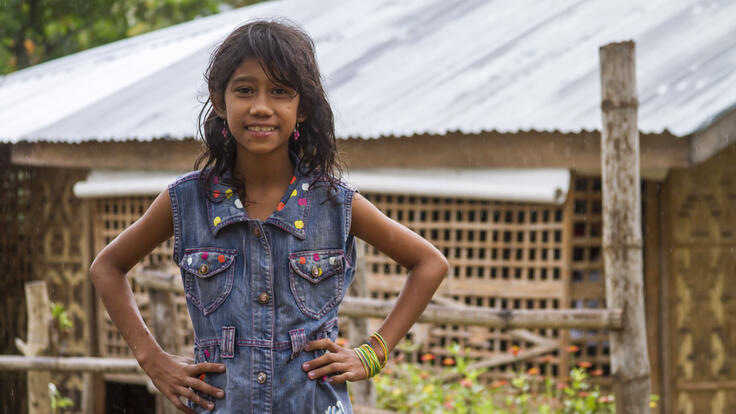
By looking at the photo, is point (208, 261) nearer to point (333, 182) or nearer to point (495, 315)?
point (333, 182)

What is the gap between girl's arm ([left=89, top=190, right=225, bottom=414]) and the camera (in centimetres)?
191

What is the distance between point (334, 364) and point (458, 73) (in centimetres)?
512

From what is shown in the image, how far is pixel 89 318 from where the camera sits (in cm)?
855

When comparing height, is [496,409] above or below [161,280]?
below

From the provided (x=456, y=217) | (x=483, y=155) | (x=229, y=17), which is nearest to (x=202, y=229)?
(x=483, y=155)

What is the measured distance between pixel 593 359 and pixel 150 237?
183 inches

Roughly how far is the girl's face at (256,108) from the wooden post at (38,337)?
3609 mm

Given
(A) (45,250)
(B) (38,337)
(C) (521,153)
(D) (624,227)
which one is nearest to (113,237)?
(A) (45,250)

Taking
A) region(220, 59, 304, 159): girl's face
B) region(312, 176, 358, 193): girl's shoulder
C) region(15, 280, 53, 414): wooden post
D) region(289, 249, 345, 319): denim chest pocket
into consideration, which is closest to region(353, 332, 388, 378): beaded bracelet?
region(289, 249, 345, 319): denim chest pocket

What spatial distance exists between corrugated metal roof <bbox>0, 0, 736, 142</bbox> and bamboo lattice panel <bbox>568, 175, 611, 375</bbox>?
2.51ft

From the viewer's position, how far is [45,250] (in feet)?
30.0

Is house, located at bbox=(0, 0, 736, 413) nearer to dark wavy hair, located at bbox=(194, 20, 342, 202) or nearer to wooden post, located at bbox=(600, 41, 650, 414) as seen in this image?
wooden post, located at bbox=(600, 41, 650, 414)

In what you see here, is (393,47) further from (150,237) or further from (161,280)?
(150,237)

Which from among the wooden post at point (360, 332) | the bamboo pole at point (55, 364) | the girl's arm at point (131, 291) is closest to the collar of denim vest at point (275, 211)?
the girl's arm at point (131, 291)
